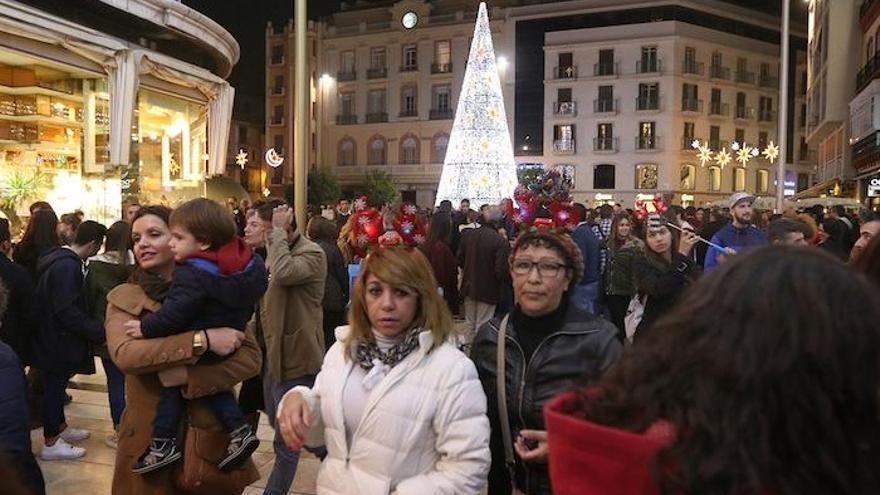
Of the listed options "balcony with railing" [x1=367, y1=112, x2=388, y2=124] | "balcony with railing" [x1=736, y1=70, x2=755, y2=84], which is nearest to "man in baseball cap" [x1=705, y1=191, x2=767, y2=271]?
"balcony with railing" [x1=367, y1=112, x2=388, y2=124]

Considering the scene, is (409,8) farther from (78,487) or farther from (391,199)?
(78,487)

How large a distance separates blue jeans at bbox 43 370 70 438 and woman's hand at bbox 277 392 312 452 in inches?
149

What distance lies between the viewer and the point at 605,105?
150 feet

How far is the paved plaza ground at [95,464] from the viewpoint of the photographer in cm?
493

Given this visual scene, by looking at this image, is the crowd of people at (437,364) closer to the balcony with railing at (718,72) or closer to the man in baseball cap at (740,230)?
the man in baseball cap at (740,230)

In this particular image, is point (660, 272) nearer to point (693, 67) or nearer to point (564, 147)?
point (564, 147)

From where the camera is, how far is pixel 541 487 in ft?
8.45

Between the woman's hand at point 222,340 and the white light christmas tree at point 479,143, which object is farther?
the white light christmas tree at point 479,143

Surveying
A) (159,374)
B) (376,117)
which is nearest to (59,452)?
(159,374)

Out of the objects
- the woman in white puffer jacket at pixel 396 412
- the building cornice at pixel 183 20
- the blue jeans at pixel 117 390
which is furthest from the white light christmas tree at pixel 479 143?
the woman in white puffer jacket at pixel 396 412

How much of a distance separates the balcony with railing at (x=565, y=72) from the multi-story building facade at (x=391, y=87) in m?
4.67

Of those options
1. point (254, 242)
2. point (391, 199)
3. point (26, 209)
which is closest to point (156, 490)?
point (254, 242)

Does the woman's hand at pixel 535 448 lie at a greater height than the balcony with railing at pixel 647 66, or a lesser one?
lesser

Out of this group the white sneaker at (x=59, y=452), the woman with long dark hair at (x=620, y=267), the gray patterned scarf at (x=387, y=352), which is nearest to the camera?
the gray patterned scarf at (x=387, y=352)
